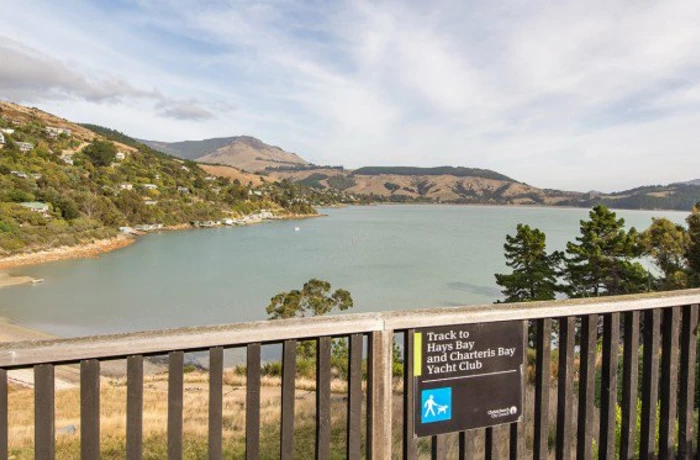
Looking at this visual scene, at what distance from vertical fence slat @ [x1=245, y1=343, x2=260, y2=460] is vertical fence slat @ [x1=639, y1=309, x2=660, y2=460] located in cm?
177

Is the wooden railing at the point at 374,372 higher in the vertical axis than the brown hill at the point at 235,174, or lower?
lower

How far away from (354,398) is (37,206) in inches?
2358

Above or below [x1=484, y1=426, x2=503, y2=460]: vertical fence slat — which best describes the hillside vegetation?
above

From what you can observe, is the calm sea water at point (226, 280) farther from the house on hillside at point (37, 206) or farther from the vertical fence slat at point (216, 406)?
the vertical fence slat at point (216, 406)

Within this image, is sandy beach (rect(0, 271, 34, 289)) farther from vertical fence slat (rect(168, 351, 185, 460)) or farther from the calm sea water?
vertical fence slat (rect(168, 351, 185, 460))

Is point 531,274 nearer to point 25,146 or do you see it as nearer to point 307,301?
point 307,301

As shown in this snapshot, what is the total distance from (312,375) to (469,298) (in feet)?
65.1

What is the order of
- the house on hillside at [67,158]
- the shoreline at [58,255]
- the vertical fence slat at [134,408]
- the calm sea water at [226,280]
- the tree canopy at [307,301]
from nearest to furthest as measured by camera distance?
1. the vertical fence slat at [134,408]
2. the tree canopy at [307,301]
3. the calm sea water at [226,280]
4. the shoreline at [58,255]
5. the house on hillside at [67,158]

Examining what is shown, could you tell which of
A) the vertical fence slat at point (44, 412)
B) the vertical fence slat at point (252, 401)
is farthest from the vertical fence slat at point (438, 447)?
the vertical fence slat at point (44, 412)

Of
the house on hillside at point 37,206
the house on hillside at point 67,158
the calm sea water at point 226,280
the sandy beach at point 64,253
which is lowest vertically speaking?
the calm sea water at point 226,280

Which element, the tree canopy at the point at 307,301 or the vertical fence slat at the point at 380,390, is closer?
the vertical fence slat at the point at 380,390

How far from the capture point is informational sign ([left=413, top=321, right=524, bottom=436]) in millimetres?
1740

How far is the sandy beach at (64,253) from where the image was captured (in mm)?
39500

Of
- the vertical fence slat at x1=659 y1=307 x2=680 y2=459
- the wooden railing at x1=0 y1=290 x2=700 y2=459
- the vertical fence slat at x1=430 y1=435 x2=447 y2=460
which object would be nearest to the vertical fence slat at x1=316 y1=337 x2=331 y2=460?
the wooden railing at x1=0 y1=290 x2=700 y2=459
